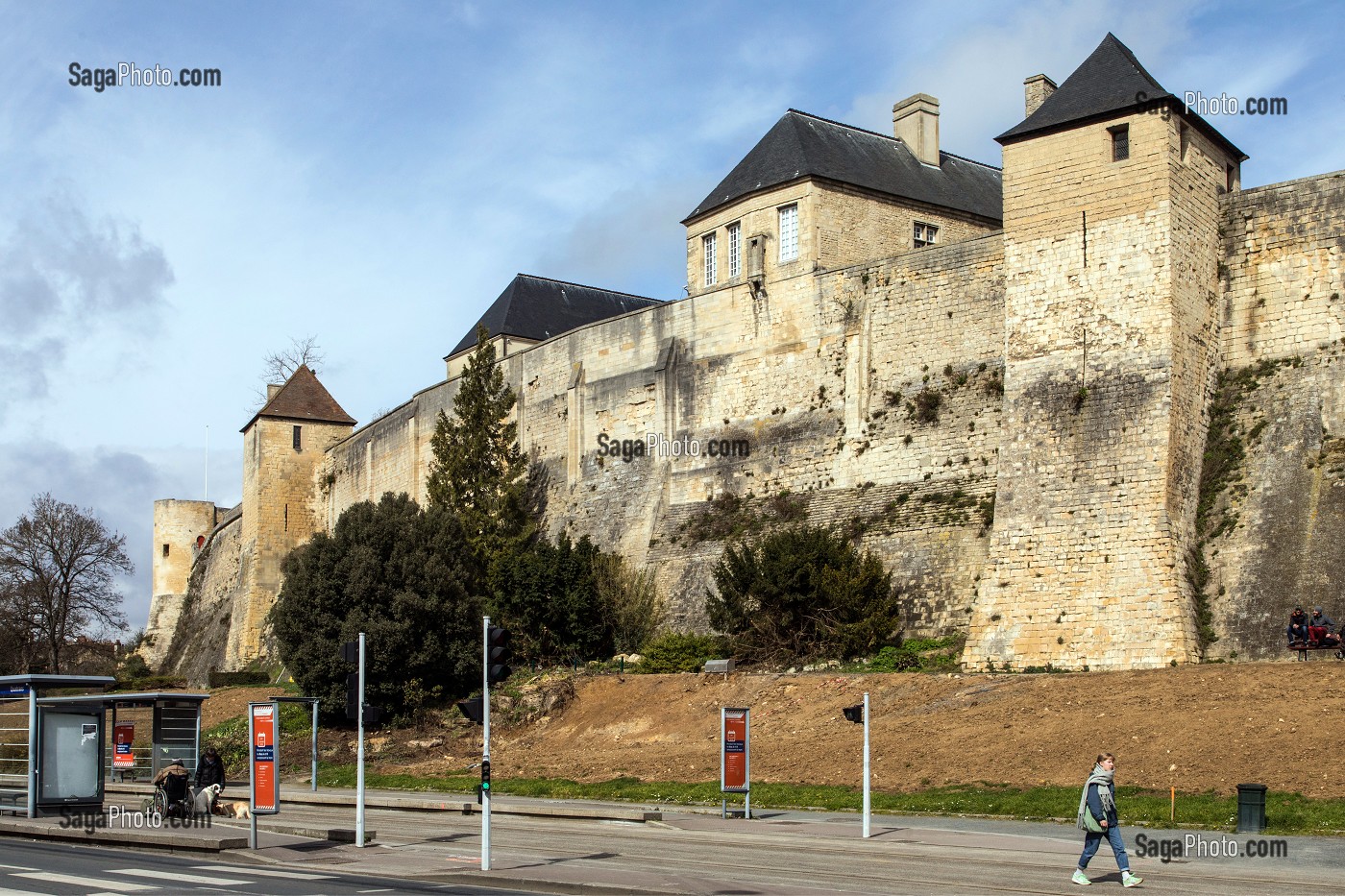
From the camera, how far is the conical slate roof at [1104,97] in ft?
84.0

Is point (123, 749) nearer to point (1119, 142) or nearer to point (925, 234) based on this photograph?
point (1119, 142)

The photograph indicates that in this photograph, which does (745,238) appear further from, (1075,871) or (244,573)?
(244,573)

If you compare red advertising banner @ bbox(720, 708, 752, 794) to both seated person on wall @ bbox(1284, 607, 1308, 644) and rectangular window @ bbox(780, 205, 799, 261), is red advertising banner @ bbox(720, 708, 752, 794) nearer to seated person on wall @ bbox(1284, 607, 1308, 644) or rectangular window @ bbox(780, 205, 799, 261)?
seated person on wall @ bbox(1284, 607, 1308, 644)

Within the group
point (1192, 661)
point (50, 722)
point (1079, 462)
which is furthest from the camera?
point (1079, 462)

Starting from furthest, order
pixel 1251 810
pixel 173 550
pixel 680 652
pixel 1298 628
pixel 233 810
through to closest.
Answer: pixel 173 550 < pixel 680 652 < pixel 1298 628 < pixel 233 810 < pixel 1251 810

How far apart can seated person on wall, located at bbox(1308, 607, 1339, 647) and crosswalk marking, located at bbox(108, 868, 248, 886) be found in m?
15.9

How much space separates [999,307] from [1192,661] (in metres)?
8.61

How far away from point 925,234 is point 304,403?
1140 inches

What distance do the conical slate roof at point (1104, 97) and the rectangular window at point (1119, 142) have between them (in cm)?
27

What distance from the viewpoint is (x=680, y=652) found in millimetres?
29703

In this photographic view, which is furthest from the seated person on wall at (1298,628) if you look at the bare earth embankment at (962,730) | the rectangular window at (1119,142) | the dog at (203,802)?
the dog at (203,802)

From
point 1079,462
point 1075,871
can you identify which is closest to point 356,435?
point 1079,462

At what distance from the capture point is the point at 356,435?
53.2 m

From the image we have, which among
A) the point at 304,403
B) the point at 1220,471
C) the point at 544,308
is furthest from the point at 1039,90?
the point at 304,403
